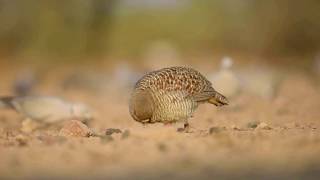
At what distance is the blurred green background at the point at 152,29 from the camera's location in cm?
2995

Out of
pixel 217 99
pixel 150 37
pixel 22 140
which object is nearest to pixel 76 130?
pixel 22 140

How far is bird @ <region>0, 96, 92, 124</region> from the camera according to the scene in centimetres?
1123

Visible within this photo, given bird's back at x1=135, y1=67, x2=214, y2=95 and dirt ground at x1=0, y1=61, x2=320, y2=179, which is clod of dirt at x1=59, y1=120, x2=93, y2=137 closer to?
Answer: dirt ground at x1=0, y1=61, x2=320, y2=179

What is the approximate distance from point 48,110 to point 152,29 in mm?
27786

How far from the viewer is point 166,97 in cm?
905

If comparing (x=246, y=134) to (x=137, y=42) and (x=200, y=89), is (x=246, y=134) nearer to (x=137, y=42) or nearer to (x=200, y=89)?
(x=200, y=89)

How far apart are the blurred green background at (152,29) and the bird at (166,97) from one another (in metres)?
20.0

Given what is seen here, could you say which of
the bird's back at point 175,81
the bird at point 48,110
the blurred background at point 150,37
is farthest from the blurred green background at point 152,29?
the bird's back at point 175,81

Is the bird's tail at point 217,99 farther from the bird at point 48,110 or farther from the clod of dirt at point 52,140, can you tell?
the bird at point 48,110

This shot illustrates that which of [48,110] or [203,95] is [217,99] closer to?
[203,95]

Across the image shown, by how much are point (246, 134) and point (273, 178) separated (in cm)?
241

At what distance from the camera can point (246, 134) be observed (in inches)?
336

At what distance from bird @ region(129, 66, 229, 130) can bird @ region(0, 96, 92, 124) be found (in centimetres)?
226

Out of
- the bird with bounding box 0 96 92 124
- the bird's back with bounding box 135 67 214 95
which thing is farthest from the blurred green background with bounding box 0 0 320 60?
the bird's back with bounding box 135 67 214 95
